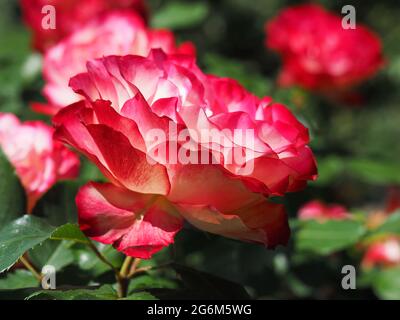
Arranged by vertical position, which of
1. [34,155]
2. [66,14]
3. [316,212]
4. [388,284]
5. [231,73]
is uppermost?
[66,14]

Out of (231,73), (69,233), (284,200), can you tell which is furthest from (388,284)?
(69,233)

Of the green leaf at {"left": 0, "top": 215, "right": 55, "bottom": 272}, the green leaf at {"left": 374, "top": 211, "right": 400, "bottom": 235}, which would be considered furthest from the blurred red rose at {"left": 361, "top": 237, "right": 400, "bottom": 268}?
the green leaf at {"left": 0, "top": 215, "right": 55, "bottom": 272}

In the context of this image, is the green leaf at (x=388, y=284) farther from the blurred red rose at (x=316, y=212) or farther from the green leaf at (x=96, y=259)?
the green leaf at (x=96, y=259)

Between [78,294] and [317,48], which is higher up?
[317,48]

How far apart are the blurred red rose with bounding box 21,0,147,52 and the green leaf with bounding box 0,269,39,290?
2.02ft

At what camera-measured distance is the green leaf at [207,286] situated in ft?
1.99

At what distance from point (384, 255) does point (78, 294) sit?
84cm

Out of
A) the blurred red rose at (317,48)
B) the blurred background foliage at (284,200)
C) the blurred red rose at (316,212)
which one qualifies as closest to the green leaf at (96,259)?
the blurred background foliage at (284,200)

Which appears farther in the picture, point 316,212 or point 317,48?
point 317,48

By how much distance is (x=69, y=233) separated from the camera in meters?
0.57

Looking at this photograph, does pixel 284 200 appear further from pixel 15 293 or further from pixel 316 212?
pixel 15 293

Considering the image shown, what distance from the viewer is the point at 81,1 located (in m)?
1.24

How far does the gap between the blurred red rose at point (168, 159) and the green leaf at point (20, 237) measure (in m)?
0.04

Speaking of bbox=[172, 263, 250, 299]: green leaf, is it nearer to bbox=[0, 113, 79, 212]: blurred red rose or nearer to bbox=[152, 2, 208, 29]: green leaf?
bbox=[0, 113, 79, 212]: blurred red rose
